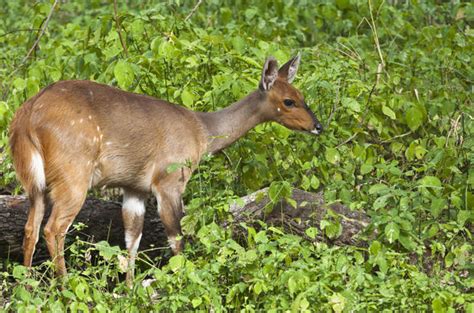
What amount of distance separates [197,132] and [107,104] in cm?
84

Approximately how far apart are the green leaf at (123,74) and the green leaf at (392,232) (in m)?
2.59

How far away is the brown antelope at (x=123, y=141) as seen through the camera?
7918 millimetres

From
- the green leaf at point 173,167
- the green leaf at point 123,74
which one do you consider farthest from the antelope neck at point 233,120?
the green leaf at point 173,167

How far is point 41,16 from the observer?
431 inches

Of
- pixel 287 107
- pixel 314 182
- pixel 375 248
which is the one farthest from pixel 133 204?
pixel 375 248

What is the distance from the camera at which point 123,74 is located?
900 centimetres

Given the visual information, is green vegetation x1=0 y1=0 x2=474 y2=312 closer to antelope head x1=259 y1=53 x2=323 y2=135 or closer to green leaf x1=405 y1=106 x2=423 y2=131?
green leaf x1=405 y1=106 x2=423 y2=131

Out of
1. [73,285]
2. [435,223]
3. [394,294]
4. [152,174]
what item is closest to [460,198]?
[435,223]

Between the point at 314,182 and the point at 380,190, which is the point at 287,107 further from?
the point at 380,190

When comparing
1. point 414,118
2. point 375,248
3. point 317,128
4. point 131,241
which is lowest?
point 131,241

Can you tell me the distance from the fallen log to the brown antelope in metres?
0.18

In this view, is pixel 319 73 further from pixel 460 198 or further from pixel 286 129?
pixel 460 198

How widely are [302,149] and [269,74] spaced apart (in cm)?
69

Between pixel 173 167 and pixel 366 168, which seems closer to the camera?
pixel 173 167
